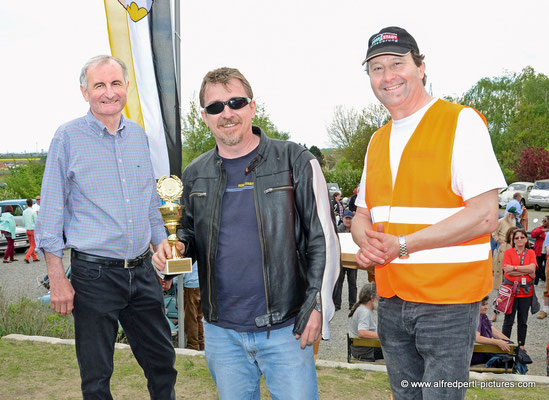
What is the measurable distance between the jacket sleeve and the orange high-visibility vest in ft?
1.07

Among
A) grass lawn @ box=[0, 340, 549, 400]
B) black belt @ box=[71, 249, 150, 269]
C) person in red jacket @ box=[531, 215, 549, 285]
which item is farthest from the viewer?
person in red jacket @ box=[531, 215, 549, 285]

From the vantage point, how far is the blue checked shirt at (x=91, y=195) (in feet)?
9.70

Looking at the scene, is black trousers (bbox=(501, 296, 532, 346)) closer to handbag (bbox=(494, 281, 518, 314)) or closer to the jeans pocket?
handbag (bbox=(494, 281, 518, 314))

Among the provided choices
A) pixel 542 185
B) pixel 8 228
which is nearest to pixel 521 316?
pixel 8 228

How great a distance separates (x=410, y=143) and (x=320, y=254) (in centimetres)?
68

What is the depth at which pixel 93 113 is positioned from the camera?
124 inches

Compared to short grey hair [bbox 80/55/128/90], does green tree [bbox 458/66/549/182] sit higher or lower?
higher

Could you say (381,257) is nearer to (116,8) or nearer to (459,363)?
(459,363)

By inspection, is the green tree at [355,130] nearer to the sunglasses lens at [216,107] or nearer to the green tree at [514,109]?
the green tree at [514,109]

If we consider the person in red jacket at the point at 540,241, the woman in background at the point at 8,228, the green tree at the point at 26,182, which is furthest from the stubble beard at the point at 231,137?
the green tree at the point at 26,182

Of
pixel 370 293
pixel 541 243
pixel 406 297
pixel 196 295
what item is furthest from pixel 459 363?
pixel 541 243

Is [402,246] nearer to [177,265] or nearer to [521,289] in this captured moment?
[177,265]

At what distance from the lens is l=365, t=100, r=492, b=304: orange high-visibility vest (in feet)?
7.07

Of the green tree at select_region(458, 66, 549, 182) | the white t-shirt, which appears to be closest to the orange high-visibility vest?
the white t-shirt
